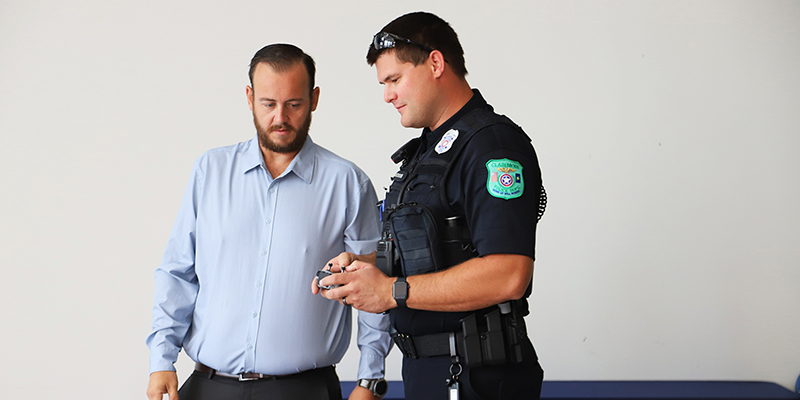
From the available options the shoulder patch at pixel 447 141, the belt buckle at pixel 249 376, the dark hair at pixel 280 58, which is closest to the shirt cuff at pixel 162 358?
the belt buckle at pixel 249 376

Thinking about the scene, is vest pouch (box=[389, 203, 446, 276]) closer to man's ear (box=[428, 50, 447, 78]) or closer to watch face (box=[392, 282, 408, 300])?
watch face (box=[392, 282, 408, 300])

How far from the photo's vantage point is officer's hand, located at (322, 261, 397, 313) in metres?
1.27

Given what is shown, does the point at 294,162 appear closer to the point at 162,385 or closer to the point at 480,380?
the point at 162,385

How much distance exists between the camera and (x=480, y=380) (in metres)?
1.29

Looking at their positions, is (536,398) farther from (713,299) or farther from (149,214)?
(149,214)

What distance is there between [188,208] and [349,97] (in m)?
1.62

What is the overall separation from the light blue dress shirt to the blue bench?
1.25 m

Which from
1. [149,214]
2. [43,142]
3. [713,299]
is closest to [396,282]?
[149,214]

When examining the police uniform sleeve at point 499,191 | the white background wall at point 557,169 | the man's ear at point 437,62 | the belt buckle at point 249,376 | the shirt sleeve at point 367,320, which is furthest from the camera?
the white background wall at point 557,169

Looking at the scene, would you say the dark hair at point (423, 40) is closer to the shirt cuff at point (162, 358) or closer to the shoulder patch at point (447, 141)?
the shoulder patch at point (447, 141)

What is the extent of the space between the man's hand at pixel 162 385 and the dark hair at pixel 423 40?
107cm

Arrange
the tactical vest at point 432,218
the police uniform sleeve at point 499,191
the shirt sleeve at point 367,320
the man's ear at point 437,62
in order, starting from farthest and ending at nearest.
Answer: the shirt sleeve at point 367,320 < the man's ear at point 437,62 < the tactical vest at point 432,218 < the police uniform sleeve at point 499,191

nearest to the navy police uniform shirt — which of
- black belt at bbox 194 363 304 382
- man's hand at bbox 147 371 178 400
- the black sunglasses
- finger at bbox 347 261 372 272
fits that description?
finger at bbox 347 261 372 272

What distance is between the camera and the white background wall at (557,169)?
9.77ft
